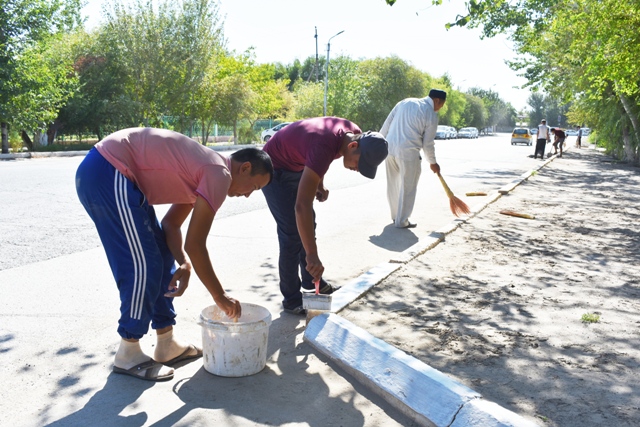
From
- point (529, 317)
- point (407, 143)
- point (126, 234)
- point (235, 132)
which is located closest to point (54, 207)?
point (407, 143)

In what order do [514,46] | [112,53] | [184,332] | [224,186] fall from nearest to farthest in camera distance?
1. [224,186]
2. [184,332]
3. [514,46]
4. [112,53]

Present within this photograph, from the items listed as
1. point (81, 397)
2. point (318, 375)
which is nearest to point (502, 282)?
point (318, 375)

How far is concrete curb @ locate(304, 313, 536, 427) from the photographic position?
2855 millimetres

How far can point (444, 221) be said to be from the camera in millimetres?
9305

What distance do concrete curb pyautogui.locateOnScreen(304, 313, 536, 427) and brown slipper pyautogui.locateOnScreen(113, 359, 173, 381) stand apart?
98 centimetres

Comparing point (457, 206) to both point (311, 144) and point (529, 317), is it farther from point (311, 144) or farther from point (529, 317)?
point (311, 144)

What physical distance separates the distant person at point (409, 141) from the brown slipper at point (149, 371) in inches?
205

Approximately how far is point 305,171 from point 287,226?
81 centimetres

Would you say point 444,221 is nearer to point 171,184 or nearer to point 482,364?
point 482,364

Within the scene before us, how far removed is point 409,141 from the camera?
8.14 meters

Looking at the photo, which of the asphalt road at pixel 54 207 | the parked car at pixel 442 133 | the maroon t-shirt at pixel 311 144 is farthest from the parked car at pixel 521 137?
the maroon t-shirt at pixel 311 144

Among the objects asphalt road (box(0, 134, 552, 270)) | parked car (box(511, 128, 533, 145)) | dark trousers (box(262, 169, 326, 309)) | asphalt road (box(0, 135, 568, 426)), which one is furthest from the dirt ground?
parked car (box(511, 128, 533, 145))

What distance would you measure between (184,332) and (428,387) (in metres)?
1.86

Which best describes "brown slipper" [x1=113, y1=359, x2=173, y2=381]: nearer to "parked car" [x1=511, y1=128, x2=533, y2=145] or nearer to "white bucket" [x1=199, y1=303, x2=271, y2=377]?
"white bucket" [x1=199, y1=303, x2=271, y2=377]
